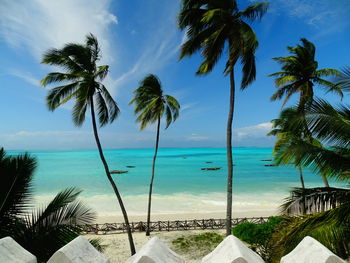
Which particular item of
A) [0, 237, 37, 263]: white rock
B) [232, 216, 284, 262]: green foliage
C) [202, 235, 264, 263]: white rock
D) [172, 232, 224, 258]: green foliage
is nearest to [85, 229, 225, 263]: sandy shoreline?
[172, 232, 224, 258]: green foliage

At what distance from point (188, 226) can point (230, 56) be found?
1263 centimetres

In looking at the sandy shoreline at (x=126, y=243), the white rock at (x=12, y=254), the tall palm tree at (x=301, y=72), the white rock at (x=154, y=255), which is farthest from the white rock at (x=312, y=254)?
the tall palm tree at (x=301, y=72)

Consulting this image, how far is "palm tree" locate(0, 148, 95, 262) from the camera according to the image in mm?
2959

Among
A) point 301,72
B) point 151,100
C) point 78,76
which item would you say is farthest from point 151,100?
point 301,72

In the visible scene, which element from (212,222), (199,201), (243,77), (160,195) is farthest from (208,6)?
(160,195)

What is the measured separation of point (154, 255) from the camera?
129 cm

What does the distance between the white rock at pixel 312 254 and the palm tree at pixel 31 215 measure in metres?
3.17

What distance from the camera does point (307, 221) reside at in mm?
3996

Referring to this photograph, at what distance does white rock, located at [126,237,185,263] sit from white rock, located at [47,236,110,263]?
31cm

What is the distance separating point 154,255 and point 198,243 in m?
12.5

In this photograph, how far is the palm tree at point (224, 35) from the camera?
28.3 ft

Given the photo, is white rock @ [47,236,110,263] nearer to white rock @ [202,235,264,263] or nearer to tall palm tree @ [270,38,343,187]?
→ white rock @ [202,235,264,263]

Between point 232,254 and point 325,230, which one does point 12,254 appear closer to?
point 232,254

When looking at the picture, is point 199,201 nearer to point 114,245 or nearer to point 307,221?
point 114,245
